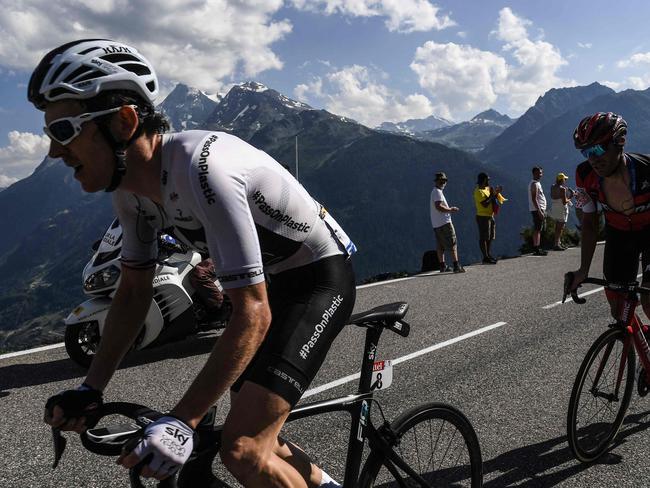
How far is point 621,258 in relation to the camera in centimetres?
355

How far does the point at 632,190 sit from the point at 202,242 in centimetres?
287

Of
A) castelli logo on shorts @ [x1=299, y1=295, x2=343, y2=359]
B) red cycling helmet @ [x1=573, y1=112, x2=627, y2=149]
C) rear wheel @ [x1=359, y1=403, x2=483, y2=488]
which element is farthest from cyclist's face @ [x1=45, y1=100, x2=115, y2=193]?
red cycling helmet @ [x1=573, y1=112, x2=627, y2=149]

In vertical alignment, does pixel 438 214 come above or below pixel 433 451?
above

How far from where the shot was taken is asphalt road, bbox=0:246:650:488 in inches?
125

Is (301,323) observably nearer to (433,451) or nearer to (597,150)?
(433,451)

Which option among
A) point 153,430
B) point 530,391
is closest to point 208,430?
point 153,430

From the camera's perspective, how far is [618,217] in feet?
11.6

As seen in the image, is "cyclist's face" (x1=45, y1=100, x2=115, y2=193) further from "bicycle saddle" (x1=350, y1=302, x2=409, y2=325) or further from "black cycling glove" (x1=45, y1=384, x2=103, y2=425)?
"bicycle saddle" (x1=350, y1=302, x2=409, y2=325)

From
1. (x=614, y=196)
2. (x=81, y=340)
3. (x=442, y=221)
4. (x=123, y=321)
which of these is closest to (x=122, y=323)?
(x=123, y=321)

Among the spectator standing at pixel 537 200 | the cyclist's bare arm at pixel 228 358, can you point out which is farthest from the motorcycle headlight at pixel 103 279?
the spectator standing at pixel 537 200

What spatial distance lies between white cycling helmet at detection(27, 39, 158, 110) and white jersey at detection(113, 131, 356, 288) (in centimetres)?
21

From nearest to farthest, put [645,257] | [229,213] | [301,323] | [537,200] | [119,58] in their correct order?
1. [229,213]
2. [119,58]
3. [301,323]
4. [645,257]
5. [537,200]

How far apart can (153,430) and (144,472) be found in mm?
97

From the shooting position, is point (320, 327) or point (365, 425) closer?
point (320, 327)
